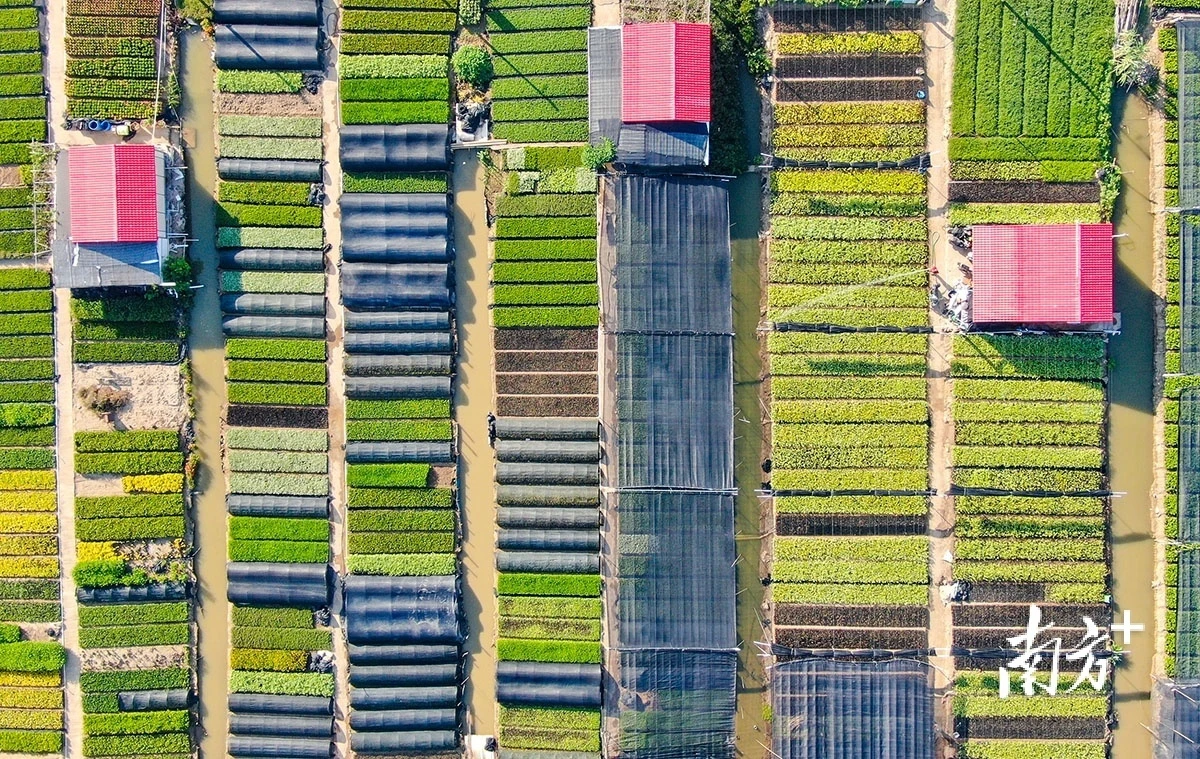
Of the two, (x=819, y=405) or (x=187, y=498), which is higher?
(x=819, y=405)

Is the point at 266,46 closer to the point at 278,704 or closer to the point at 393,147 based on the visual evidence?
the point at 393,147

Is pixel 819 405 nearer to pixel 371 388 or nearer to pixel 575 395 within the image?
pixel 575 395

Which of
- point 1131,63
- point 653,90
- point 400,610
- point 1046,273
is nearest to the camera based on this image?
point 1046,273

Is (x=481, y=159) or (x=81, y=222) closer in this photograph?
(x=81, y=222)

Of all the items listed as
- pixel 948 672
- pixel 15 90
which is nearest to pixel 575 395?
pixel 948 672

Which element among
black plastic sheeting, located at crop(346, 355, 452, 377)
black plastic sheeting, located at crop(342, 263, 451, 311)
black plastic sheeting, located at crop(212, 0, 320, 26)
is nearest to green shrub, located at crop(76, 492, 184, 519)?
black plastic sheeting, located at crop(346, 355, 452, 377)

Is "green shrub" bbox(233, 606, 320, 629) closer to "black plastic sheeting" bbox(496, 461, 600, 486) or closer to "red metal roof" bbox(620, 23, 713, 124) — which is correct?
"black plastic sheeting" bbox(496, 461, 600, 486)

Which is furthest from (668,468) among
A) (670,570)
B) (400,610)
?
(400,610)
